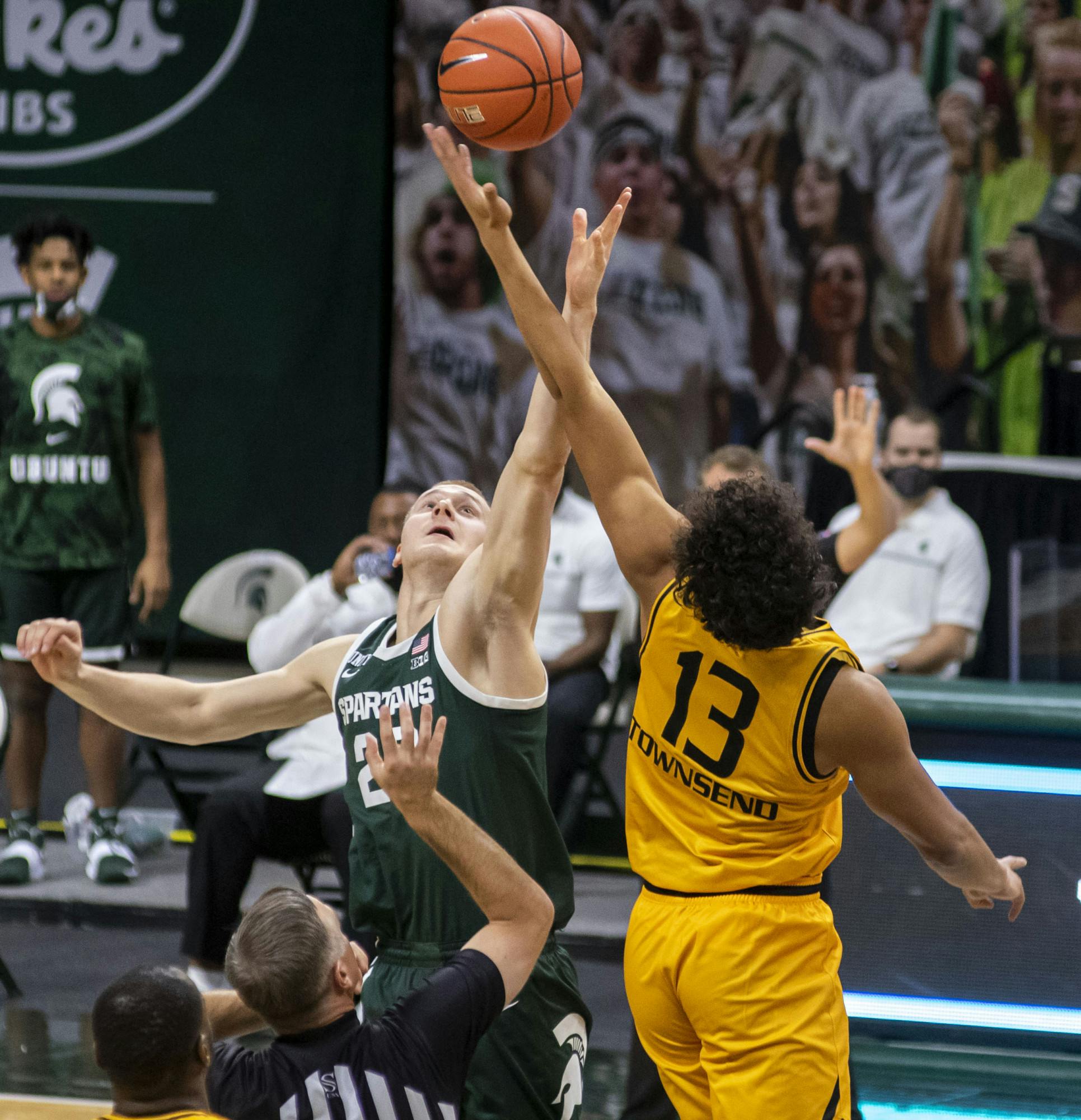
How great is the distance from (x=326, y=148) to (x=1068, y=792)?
7.18 m

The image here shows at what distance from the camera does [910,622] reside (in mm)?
6227

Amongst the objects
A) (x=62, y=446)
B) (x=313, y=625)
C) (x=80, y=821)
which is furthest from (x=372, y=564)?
(x=80, y=821)

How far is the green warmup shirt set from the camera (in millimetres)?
6148

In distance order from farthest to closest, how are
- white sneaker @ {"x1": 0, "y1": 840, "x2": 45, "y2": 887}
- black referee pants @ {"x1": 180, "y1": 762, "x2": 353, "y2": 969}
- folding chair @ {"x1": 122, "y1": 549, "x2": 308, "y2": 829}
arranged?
folding chair @ {"x1": 122, "y1": 549, "x2": 308, "y2": 829}
white sneaker @ {"x1": 0, "y1": 840, "x2": 45, "y2": 887}
black referee pants @ {"x1": 180, "y1": 762, "x2": 353, "y2": 969}

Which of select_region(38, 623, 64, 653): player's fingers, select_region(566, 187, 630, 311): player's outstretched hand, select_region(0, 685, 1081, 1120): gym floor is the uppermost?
select_region(566, 187, 630, 311): player's outstretched hand

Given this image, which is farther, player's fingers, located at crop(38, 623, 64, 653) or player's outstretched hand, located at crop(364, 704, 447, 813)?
player's fingers, located at crop(38, 623, 64, 653)

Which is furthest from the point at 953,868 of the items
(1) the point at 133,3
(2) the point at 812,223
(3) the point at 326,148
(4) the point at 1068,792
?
(1) the point at 133,3

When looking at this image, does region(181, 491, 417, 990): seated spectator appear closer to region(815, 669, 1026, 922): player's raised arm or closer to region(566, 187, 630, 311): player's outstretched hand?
region(566, 187, 630, 311): player's outstretched hand

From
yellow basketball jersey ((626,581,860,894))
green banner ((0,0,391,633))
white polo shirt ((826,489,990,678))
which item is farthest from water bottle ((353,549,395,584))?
green banner ((0,0,391,633))

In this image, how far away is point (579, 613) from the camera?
6.29 meters

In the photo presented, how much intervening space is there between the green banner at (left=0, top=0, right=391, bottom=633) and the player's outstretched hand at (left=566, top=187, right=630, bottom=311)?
6609mm

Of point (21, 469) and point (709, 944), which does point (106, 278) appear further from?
Result: point (709, 944)

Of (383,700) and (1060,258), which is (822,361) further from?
(383,700)

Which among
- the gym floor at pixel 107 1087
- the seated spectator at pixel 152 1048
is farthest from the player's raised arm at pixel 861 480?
the seated spectator at pixel 152 1048
